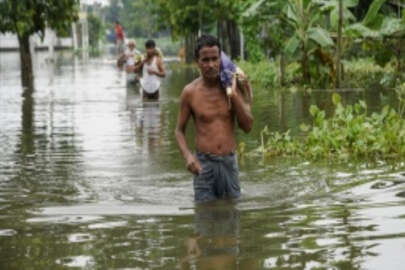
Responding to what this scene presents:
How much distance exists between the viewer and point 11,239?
6.82 m

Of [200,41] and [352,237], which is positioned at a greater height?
[200,41]

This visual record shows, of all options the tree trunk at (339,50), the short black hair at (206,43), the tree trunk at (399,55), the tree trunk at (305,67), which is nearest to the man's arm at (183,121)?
the short black hair at (206,43)

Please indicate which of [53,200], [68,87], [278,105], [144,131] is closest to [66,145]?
[144,131]

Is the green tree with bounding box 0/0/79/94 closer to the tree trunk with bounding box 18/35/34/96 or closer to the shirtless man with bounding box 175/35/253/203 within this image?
the tree trunk with bounding box 18/35/34/96

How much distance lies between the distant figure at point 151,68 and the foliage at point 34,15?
8916 millimetres

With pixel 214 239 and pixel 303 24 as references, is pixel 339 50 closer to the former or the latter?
pixel 303 24

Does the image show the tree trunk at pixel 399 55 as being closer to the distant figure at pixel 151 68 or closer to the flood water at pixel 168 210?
the flood water at pixel 168 210

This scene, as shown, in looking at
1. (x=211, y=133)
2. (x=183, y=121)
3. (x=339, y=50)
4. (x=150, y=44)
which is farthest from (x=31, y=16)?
(x=211, y=133)

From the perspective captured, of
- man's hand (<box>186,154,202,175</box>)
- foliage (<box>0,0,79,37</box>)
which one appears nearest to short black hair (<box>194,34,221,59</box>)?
man's hand (<box>186,154,202,175</box>)

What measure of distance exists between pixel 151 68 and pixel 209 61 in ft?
39.7

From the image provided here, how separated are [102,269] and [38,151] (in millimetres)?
7035

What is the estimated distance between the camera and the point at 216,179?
7730 millimetres

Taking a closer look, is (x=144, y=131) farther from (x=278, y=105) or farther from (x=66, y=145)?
(x=278, y=105)

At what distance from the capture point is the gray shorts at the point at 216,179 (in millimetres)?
7676
